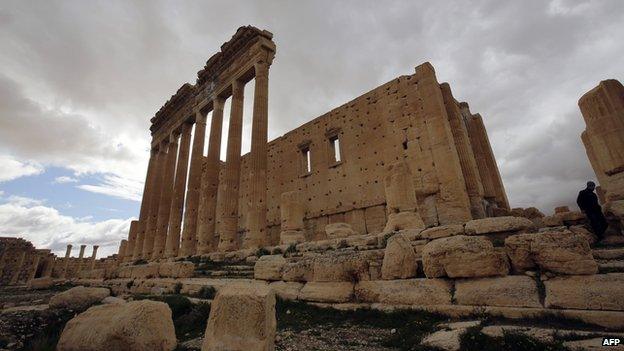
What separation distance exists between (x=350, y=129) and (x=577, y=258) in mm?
15214

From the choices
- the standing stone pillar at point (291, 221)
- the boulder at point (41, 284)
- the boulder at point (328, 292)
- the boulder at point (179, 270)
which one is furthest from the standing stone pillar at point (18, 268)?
the boulder at point (328, 292)

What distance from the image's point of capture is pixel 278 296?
6184 millimetres

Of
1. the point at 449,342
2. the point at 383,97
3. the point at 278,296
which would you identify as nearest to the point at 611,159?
the point at 449,342

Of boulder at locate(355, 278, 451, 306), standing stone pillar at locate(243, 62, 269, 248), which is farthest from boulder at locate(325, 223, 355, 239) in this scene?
boulder at locate(355, 278, 451, 306)

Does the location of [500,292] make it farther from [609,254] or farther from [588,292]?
[609,254]

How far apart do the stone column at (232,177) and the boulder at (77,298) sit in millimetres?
6655

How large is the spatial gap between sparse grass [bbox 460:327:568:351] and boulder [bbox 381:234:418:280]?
1.94 m

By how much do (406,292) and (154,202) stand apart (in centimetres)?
2212

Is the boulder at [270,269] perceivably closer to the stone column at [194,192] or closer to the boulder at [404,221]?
the boulder at [404,221]

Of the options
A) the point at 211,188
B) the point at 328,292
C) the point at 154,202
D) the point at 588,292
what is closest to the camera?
the point at 588,292

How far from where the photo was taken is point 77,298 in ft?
21.5

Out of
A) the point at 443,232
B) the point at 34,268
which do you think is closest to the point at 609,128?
the point at 443,232

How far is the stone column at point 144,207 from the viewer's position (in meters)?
22.0

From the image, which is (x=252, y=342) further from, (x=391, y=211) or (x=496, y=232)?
(x=391, y=211)
